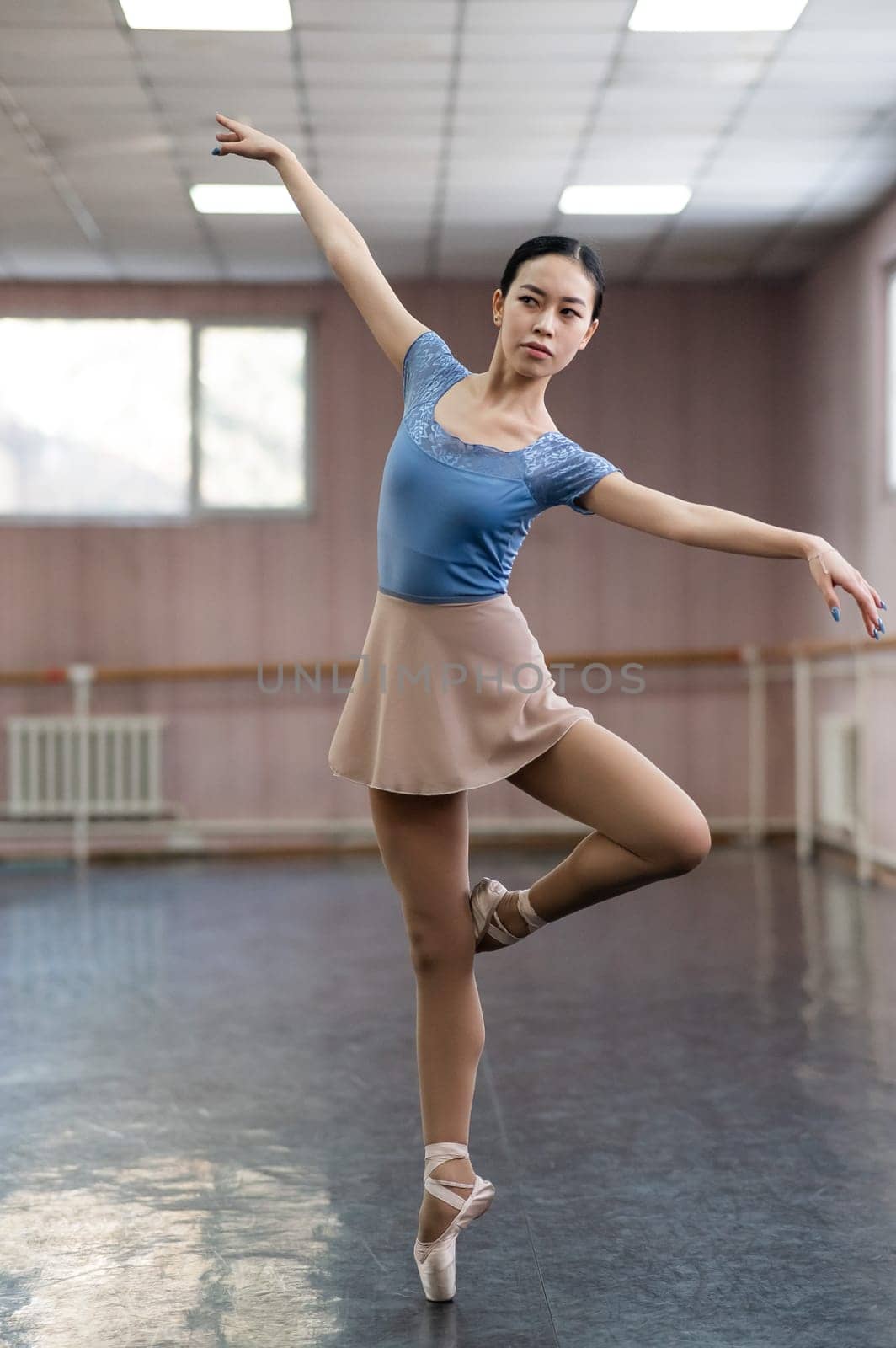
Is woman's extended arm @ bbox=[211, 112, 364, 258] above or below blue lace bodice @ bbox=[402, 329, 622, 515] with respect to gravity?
above

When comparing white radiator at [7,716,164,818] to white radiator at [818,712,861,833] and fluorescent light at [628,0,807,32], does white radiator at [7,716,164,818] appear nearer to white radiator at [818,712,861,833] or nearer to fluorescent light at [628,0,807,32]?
white radiator at [818,712,861,833]

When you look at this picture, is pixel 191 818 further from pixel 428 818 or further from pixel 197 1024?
pixel 428 818

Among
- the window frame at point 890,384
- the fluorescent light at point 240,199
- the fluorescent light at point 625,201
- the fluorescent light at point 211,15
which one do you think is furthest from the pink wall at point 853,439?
the fluorescent light at point 211,15

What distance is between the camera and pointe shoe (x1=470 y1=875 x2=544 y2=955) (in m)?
1.66

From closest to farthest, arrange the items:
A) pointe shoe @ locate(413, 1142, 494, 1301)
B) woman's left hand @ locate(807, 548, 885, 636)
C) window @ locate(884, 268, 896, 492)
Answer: woman's left hand @ locate(807, 548, 885, 636)
pointe shoe @ locate(413, 1142, 494, 1301)
window @ locate(884, 268, 896, 492)

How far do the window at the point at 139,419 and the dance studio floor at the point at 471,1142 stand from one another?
3.06 meters

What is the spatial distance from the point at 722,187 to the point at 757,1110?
4.19 metres

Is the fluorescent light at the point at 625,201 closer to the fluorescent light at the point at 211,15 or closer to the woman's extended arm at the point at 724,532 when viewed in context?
the fluorescent light at the point at 211,15

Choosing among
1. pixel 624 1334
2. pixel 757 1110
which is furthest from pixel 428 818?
pixel 757 1110

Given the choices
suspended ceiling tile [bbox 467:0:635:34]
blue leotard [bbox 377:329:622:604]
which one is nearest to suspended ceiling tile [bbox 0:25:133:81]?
suspended ceiling tile [bbox 467:0:635:34]

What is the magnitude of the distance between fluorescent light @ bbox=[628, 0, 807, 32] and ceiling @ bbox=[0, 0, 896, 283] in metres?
0.05

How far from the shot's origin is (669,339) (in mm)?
6898

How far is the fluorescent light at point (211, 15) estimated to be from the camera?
3979mm

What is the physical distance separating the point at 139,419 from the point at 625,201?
2670 millimetres
